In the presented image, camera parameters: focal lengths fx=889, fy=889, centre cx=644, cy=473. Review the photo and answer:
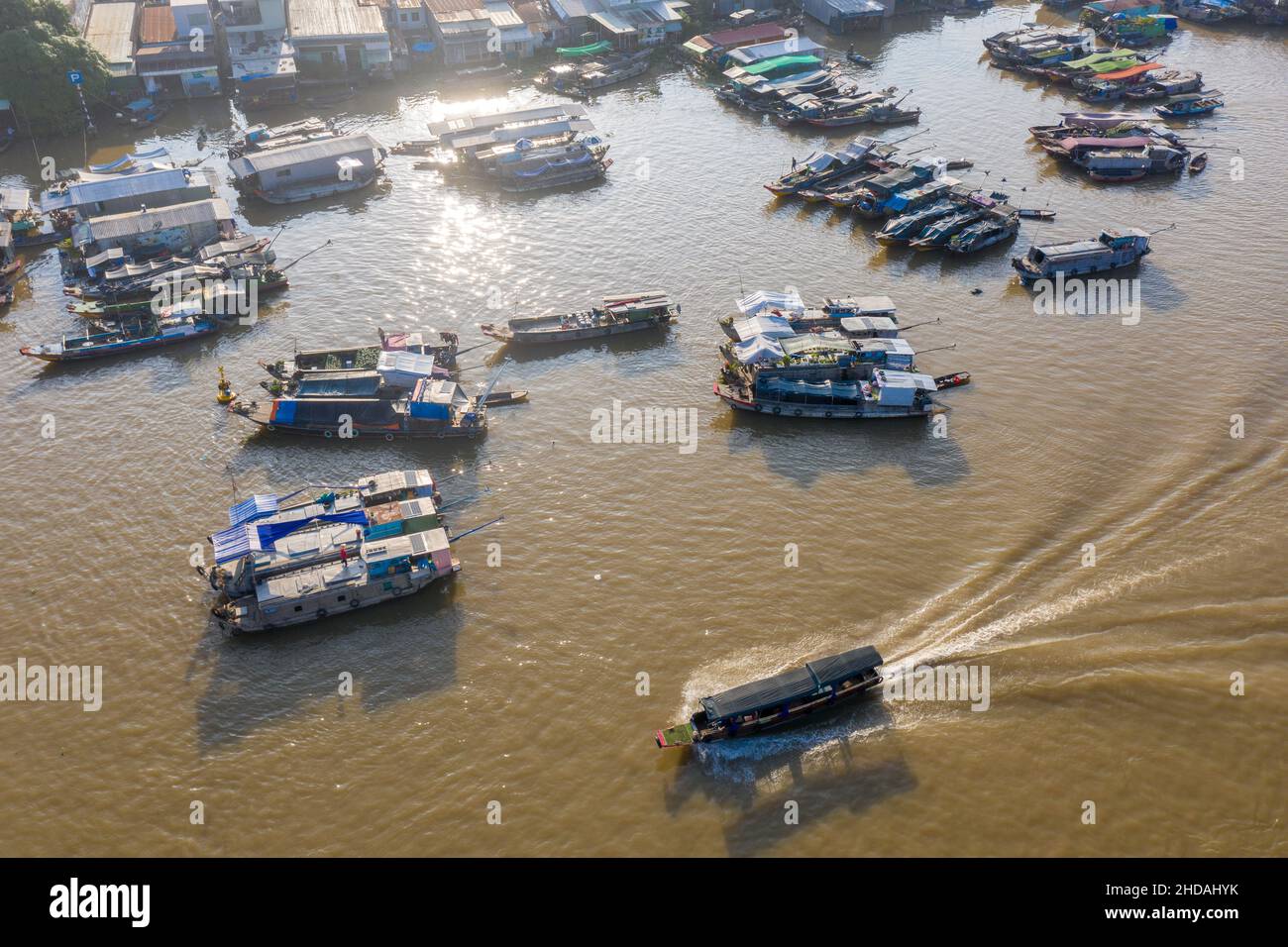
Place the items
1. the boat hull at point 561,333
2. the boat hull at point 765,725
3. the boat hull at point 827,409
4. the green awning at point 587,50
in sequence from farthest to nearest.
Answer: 1. the green awning at point 587,50
2. the boat hull at point 561,333
3. the boat hull at point 827,409
4. the boat hull at point 765,725

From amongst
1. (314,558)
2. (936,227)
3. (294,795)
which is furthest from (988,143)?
(294,795)

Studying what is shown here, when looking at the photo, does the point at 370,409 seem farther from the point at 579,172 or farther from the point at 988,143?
the point at 988,143

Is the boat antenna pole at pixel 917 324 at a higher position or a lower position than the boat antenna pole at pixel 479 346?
higher

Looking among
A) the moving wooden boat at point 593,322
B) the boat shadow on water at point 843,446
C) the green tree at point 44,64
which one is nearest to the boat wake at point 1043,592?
the boat shadow on water at point 843,446

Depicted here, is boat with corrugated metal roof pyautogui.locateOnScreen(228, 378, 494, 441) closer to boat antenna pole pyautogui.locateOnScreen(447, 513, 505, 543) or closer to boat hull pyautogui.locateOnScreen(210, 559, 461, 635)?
boat antenna pole pyautogui.locateOnScreen(447, 513, 505, 543)

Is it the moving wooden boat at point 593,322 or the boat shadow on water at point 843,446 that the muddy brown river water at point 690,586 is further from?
the moving wooden boat at point 593,322
